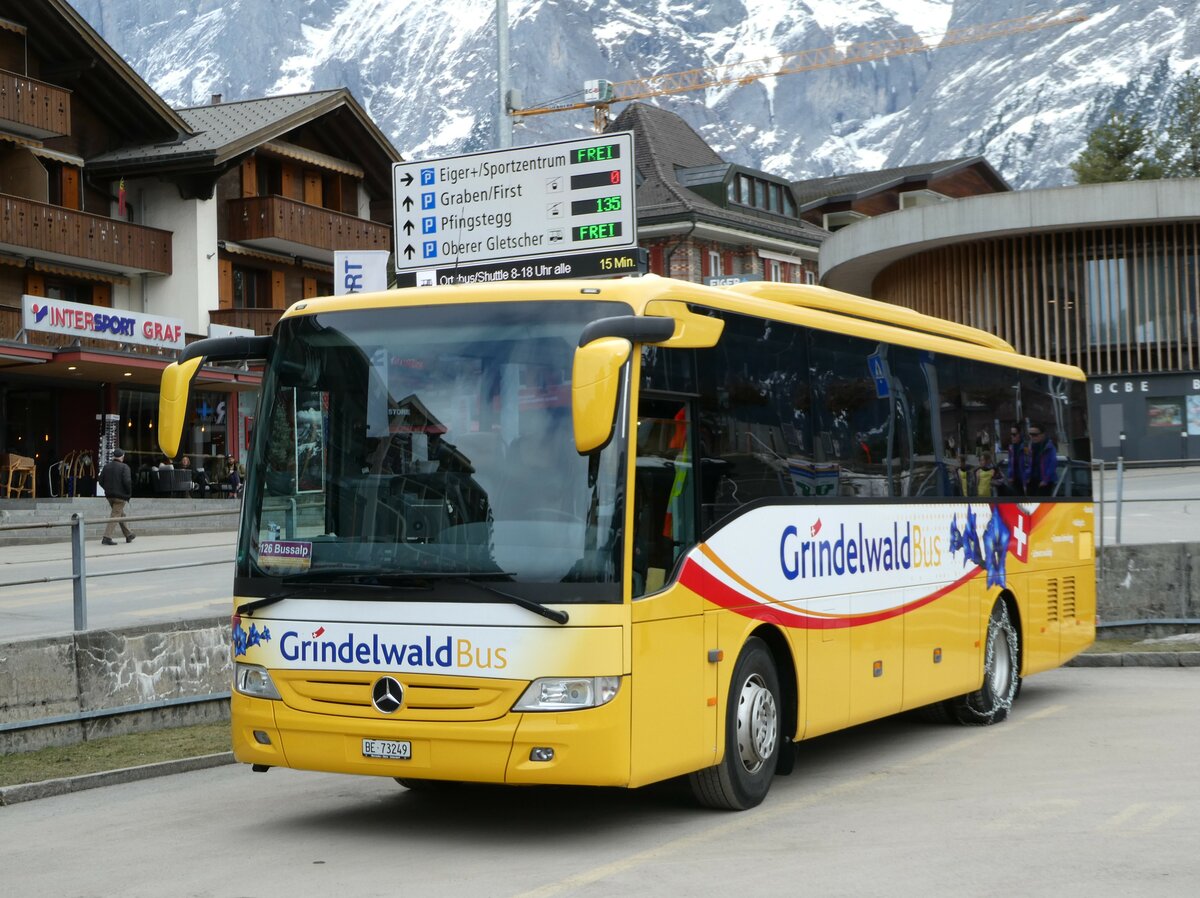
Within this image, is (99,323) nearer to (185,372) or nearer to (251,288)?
(251,288)

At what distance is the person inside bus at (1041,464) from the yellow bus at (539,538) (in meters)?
4.40

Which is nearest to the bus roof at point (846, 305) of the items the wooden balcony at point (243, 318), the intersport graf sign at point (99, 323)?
the intersport graf sign at point (99, 323)

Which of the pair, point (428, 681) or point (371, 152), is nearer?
point (428, 681)

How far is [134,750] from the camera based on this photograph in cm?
1153

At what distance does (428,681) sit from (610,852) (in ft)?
3.83

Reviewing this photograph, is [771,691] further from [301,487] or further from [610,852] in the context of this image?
[301,487]

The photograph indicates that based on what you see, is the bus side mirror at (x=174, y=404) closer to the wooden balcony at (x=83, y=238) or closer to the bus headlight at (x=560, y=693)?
the bus headlight at (x=560, y=693)

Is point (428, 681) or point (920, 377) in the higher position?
point (920, 377)

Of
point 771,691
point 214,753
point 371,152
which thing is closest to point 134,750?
point 214,753

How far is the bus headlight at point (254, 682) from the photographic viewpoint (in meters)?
8.55

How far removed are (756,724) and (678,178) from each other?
59.2 meters

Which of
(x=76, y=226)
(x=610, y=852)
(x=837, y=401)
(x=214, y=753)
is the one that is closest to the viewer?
(x=610, y=852)

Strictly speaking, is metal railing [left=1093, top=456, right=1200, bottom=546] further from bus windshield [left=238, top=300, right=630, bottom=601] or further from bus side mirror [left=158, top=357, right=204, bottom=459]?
bus side mirror [left=158, top=357, right=204, bottom=459]

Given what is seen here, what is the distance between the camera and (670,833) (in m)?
8.42
